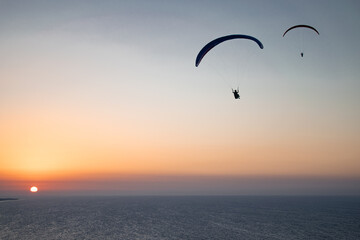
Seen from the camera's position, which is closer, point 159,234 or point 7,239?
point 7,239

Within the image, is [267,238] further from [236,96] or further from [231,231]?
[236,96]

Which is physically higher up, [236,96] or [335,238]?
[236,96]

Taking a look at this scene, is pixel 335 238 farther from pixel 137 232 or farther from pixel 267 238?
pixel 137 232

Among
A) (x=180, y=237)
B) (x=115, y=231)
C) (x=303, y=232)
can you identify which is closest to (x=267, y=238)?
(x=303, y=232)

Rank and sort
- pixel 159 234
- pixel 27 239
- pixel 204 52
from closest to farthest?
1. pixel 204 52
2. pixel 27 239
3. pixel 159 234

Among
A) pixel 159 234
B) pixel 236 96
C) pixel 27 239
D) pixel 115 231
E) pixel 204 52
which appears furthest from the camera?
pixel 115 231

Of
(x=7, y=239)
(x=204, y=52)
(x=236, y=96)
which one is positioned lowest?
(x=7, y=239)

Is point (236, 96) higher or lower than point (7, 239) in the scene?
higher

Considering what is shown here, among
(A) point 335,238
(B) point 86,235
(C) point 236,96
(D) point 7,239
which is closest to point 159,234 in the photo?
(B) point 86,235

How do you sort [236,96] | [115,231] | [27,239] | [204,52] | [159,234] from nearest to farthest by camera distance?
[236,96]
[204,52]
[27,239]
[159,234]
[115,231]
